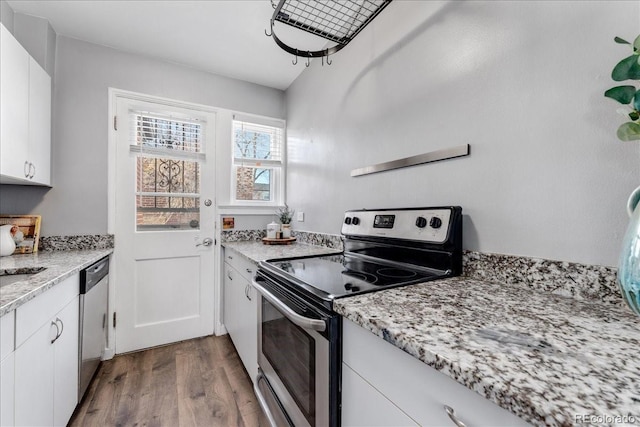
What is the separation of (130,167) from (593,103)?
9.06ft

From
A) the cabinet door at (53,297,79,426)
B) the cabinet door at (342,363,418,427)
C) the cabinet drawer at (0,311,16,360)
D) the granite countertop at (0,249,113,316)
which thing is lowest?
the cabinet door at (53,297,79,426)

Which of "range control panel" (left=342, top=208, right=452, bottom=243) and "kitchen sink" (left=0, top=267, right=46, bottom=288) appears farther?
"kitchen sink" (left=0, top=267, right=46, bottom=288)

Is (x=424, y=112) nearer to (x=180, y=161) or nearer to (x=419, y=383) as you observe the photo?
(x=419, y=383)

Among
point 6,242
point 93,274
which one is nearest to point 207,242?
point 93,274

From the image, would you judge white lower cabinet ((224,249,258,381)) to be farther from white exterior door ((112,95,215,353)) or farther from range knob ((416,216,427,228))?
range knob ((416,216,427,228))

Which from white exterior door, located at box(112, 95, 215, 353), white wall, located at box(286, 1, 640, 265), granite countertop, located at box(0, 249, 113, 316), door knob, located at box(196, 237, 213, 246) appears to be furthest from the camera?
door knob, located at box(196, 237, 213, 246)

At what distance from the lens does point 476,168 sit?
1097 millimetres

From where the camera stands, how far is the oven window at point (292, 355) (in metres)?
0.93

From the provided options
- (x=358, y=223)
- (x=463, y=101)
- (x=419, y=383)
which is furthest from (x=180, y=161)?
(x=419, y=383)

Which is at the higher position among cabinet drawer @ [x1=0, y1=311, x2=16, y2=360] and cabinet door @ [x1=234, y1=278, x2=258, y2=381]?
cabinet drawer @ [x1=0, y1=311, x2=16, y2=360]

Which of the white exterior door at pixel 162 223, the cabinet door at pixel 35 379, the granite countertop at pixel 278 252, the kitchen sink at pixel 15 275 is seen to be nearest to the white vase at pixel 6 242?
the kitchen sink at pixel 15 275

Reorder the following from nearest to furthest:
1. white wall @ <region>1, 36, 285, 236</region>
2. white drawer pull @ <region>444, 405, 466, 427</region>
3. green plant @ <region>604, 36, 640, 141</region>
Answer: white drawer pull @ <region>444, 405, 466, 427</region> < green plant @ <region>604, 36, 640, 141</region> < white wall @ <region>1, 36, 285, 236</region>

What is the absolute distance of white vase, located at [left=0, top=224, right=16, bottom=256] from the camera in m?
1.64

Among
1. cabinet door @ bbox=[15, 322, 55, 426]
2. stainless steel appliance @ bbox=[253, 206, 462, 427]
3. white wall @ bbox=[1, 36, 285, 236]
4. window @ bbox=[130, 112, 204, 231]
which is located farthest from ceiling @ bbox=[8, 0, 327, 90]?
cabinet door @ bbox=[15, 322, 55, 426]
